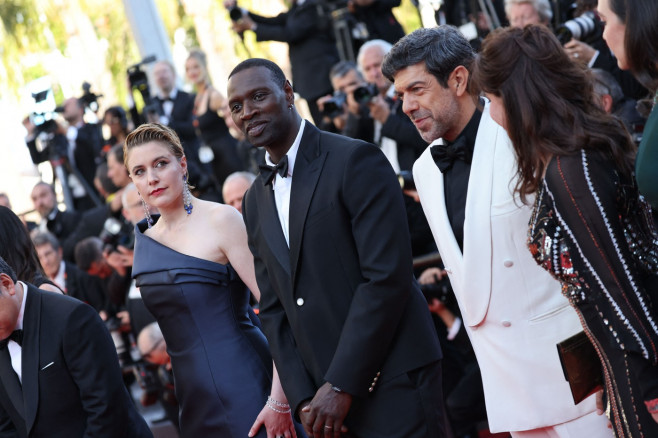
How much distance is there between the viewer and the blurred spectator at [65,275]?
6.16 m

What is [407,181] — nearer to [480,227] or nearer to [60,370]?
[480,227]

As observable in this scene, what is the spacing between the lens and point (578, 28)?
15.8ft

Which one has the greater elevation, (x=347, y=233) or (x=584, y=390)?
(x=347, y=233)

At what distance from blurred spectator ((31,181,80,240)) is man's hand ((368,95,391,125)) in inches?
150

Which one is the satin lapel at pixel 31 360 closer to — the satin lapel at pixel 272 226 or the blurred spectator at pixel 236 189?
the satin lapel at pixel 272 226

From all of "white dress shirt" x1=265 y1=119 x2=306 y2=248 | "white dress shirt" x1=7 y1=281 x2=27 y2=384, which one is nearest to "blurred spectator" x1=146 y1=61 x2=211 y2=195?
"white dress shirt" x1=7 y1=281 x2=27 y2=384

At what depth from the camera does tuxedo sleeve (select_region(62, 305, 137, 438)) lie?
10.6 feet

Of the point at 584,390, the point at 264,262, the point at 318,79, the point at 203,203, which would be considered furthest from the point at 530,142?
the point at 318,79

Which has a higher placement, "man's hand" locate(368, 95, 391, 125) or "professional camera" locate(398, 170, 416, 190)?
"man's hand" locate(368, 95, 391, 125)

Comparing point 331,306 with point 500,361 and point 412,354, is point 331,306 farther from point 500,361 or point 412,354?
point 500,361

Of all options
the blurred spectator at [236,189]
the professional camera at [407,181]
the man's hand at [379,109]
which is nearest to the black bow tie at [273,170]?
the professional camera at [407,181]

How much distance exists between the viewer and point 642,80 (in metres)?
2.14

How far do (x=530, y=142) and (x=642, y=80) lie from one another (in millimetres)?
298

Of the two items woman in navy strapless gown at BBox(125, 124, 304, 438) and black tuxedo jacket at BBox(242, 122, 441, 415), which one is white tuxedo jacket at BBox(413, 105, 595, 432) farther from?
woman in navy strapless gown at BBox(125, 124, 304, 438)
